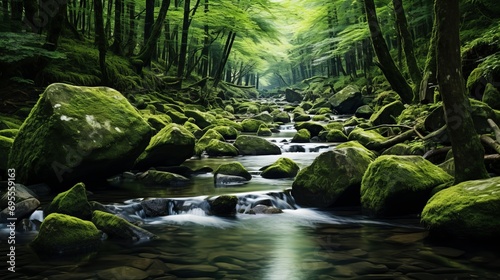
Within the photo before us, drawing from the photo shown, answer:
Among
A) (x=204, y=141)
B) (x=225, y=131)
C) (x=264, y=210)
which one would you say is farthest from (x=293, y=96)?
(x=264, y=210)

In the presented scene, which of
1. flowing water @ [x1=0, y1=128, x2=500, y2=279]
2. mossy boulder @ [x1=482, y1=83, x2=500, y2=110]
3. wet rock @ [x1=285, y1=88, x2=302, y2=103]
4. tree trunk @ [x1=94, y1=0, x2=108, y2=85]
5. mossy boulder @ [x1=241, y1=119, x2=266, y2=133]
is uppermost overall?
wet rock @ [x1=285, y1=88, x2=302, y2=103]

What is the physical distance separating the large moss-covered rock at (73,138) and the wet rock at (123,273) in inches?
127

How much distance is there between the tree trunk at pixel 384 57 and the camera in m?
12.0

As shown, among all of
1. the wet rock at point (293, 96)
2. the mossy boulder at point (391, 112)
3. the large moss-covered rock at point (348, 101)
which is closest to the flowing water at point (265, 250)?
the mossy boulder at point (391, 112)

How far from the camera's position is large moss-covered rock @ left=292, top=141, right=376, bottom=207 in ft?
20.6

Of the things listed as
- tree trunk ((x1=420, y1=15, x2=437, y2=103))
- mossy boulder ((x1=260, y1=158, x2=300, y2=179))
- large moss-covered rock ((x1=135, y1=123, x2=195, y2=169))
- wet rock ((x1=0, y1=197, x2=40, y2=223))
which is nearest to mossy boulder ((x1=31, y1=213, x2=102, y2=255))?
wet rock ((x1=0, y1=197, x2=40, y2=223))

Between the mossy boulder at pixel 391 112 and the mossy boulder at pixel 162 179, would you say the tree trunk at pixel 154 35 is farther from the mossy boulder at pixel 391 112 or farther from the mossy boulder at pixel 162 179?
the mossy boulder at pixel 162 179

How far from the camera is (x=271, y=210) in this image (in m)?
6.33

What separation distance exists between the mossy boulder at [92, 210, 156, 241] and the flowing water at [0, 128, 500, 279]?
0.18 m

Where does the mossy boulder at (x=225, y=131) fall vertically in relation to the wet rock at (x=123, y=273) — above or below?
above

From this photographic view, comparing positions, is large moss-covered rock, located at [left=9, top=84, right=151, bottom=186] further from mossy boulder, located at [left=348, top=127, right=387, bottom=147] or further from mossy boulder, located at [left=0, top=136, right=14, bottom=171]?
mossy boulder, located at [left=348, top=127, right=387, bottom=147]

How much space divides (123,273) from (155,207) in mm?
2341

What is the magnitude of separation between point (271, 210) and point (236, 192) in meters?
1.02

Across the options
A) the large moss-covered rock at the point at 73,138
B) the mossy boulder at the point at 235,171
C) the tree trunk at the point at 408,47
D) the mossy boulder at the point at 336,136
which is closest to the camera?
the large moss-covered rock at the point at 73,138
